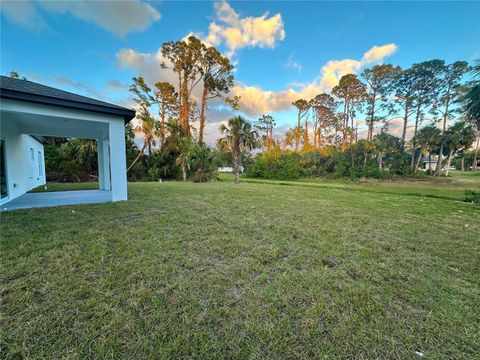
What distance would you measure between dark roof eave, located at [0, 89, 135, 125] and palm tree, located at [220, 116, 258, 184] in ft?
29.2

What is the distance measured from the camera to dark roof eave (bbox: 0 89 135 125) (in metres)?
4.47

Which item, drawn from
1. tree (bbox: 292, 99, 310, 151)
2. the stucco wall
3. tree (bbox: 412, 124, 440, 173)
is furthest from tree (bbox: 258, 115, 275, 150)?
the stucco wall

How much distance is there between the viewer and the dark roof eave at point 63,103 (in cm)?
447

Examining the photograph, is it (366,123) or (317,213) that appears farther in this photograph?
(366,123)

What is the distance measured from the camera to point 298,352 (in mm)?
1483

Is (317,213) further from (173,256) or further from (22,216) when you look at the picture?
(22,216)

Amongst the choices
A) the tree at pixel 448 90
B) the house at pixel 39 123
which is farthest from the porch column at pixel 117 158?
the tree at pixel 448 90

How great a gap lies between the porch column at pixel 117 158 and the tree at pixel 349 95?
25809mm

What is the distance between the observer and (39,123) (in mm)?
6742

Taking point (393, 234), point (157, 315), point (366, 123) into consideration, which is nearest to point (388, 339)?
point (157, 315)

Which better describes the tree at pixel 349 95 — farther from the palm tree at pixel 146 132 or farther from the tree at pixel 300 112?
the palm tree at pixel 146 132

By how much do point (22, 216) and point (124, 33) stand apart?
9.65 metres

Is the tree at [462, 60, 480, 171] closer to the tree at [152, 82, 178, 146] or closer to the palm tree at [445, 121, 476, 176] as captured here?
the palm tree at [445, 121, 476, 176]

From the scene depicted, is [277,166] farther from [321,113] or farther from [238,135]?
[238,135]
